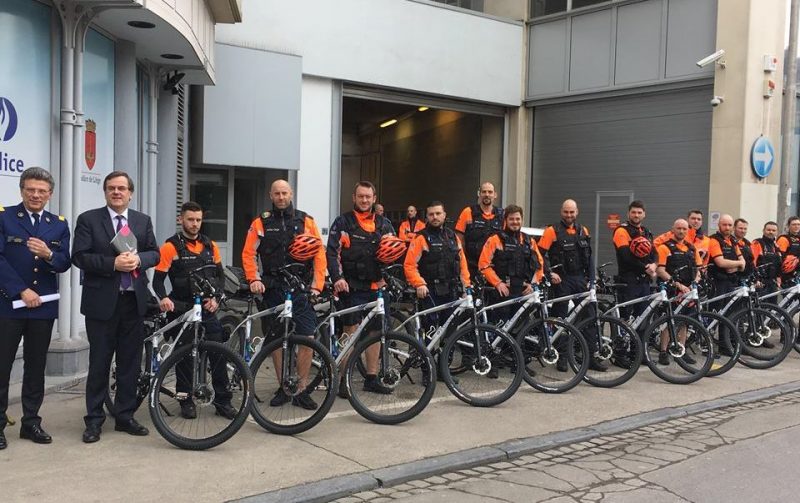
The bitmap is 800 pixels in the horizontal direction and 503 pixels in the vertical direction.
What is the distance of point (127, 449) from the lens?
5.12 metres

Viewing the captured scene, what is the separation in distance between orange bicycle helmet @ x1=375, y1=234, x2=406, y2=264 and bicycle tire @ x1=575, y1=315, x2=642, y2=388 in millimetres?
2239

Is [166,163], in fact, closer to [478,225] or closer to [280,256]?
[478,225]

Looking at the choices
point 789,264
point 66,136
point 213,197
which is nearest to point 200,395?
point 66,136

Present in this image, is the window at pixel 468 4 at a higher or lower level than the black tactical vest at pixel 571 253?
higher

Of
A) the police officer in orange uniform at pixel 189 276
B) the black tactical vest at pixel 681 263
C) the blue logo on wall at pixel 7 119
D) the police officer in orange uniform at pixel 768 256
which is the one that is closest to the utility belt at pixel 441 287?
the police officer in orange uniform at pixel 189 276

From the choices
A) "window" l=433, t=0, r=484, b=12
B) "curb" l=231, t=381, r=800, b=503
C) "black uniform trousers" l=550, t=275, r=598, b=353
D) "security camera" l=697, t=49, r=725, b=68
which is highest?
"window" l=433, t=0, r=484, b=12

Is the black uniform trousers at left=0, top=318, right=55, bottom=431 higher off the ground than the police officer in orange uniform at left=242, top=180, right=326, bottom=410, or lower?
lower

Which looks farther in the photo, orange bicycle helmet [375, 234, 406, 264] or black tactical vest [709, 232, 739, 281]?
black tactical vest [709, 232, 739, 281]

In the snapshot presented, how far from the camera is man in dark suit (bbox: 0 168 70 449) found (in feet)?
16.3

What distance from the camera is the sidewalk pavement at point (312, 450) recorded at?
444 centimetres

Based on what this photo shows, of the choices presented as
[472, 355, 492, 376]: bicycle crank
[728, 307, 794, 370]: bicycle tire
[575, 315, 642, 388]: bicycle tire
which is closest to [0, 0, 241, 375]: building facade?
[472, 355, 492, 376]: bicycle crank

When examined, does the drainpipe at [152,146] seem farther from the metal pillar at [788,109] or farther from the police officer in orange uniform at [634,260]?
the metal pillar at [788,109]

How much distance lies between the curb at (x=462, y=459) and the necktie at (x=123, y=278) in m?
1.92

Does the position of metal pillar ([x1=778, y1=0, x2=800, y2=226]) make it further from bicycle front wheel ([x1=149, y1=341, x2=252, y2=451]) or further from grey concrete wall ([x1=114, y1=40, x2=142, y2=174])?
bicycle front wheel ([x1=149, y1=341, x2=252, y2=451])
